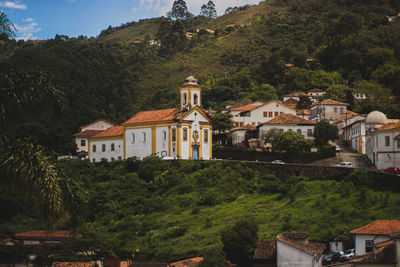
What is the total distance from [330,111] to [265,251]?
42953mm

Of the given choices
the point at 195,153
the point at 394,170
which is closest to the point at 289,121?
the point at 195,153

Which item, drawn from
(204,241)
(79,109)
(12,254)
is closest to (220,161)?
(204,241)

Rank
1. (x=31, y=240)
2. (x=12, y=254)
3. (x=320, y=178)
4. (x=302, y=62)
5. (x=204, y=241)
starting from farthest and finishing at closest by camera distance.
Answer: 1. (x=302, y=62)
2. (x=320, y=178)
3. (x=31, y=240)
4. (x=204, y=241)
5. (x=12, y=254)

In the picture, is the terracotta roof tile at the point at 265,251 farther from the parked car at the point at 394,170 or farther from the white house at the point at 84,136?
the white house at the point at 84,136

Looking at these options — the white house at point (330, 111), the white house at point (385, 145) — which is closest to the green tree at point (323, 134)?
the white house at point (385, 145)

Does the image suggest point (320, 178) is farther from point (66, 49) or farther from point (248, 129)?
point (66, 49)

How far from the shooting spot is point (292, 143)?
189 feet

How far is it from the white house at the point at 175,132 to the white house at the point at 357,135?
15769mm

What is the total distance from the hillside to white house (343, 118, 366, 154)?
42.6 ft

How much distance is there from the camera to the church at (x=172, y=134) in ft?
197

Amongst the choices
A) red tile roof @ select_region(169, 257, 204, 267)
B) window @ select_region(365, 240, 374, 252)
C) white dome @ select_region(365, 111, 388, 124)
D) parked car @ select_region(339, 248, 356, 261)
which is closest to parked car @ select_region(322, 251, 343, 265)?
parked car @ select_region(339, 248, 356, 261)

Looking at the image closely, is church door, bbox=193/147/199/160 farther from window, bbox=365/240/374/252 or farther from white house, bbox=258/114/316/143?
window, bbox=365/240/374/252

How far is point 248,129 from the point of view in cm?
6831

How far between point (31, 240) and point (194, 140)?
2181cm
